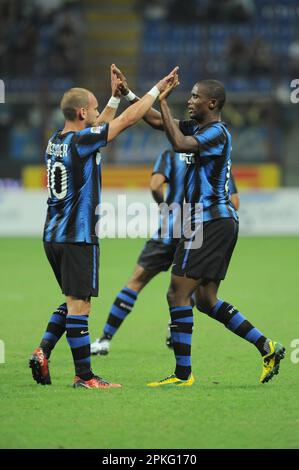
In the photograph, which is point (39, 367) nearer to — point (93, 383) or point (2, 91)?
point (93, 383)

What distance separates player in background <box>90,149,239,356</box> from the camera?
8.11 meters

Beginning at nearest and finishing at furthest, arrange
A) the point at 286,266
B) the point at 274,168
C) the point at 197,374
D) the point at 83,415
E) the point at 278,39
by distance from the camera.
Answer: the point at 83,415
the point at 197,374
the point at 286,266
the point at 274,168
the point at 278,39

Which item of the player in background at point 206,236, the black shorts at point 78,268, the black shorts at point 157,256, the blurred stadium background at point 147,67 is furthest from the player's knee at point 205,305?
the blurred stadium background at point 147,67

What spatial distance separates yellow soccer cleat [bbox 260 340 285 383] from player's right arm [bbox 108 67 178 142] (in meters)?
1.88

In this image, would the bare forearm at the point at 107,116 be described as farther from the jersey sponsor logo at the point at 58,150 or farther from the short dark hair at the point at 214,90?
the short dark hair at the point at 214,90

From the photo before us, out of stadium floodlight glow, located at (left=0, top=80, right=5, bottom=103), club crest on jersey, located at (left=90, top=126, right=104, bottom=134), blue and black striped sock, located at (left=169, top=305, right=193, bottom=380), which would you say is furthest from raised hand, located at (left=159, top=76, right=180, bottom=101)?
stadium floodlight glow, located at (left=0, top=80, right=5, bottom=103)

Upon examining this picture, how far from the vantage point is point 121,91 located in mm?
6727

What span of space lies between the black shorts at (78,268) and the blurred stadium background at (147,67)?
13.5 m

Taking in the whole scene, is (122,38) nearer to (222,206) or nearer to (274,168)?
(274,168)

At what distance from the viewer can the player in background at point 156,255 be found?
8109 millimetres

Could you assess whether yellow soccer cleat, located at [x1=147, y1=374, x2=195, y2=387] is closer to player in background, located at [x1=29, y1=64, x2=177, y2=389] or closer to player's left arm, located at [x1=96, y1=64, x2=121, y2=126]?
player in background, located at [x1=29, y1=64, x2=177, y2=389]
